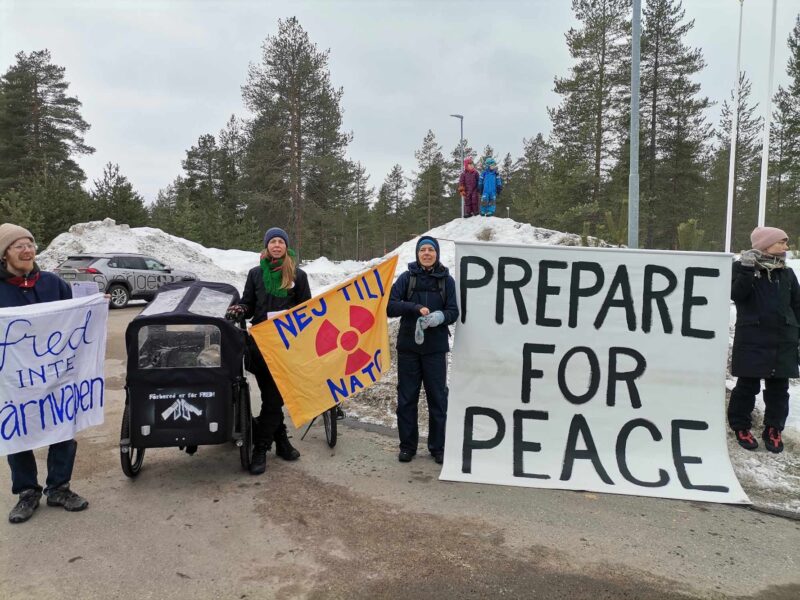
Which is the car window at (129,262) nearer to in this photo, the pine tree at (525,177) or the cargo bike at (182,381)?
the cargo bike at (182,381)

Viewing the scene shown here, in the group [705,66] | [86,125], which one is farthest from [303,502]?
[86,125]

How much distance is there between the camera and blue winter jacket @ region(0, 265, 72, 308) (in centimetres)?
394

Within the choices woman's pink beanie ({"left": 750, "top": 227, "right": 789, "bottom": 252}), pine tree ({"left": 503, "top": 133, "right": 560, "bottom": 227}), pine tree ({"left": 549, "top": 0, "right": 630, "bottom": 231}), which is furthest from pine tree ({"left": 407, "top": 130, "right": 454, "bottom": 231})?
woman's pink beanie ({"left": 750, "top": 227, "right": 789, "bottom": 252})

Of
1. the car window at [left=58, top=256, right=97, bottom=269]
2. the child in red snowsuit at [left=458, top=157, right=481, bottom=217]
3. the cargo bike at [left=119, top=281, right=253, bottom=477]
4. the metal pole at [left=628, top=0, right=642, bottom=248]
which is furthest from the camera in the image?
the child in red snowsuit at [left=458, top=157, right=481, bottom=217]

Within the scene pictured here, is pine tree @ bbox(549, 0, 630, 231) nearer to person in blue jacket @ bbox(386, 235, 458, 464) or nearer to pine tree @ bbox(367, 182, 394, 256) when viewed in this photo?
person in blue jacket @ bbox(386, 235, 458, 464)

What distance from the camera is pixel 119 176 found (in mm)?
30234

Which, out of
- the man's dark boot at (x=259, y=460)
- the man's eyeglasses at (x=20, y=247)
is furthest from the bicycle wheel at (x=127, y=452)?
the man's eyeglasses at (x=20, y=247)

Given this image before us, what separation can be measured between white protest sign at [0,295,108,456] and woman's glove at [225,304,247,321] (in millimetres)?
996

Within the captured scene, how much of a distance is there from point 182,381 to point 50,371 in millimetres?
945

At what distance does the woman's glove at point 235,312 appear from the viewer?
4.55 m

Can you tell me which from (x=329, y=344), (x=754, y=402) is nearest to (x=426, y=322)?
(x=329, y=344)

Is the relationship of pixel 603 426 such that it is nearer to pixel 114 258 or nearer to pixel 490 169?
pixel 490 169

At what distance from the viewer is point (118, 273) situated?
1636 centimetres

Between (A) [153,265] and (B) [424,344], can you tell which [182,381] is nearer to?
(B) [424,344]
